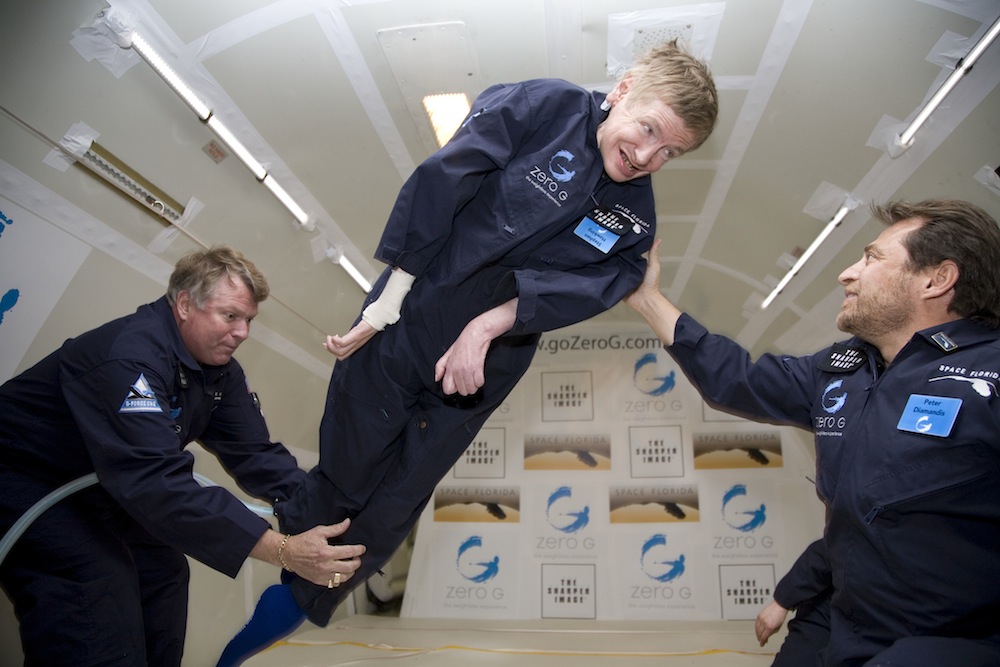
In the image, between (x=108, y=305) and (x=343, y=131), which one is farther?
(x=343, y=131)

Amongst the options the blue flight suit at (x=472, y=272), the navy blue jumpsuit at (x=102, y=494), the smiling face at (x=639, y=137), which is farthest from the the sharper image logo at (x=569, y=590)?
the smiling face at (x=639, y=137)

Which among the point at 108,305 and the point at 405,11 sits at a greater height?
the point at 405,11

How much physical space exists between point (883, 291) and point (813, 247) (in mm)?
1692

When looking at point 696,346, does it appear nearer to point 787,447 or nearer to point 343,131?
point 343,131

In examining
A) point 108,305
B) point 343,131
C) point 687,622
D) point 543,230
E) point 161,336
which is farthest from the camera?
point 687,622

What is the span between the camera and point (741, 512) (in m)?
4.77

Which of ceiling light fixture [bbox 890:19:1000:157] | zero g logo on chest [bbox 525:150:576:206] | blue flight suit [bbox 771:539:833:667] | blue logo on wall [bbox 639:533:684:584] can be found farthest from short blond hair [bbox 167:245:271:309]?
blue logo on wall [bbox 639:533:684:584]

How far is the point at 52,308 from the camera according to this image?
2.48 meters

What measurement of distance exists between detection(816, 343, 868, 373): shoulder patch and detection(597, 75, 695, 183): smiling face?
80 cm

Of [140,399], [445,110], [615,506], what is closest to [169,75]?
[445,110]

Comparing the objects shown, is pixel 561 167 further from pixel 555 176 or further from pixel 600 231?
pixel 600 231

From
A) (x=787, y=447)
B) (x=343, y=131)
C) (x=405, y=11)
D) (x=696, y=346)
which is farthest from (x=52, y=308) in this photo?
(x=787, y=447)

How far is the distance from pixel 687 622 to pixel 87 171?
418 cm

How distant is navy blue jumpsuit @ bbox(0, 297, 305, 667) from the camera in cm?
189
